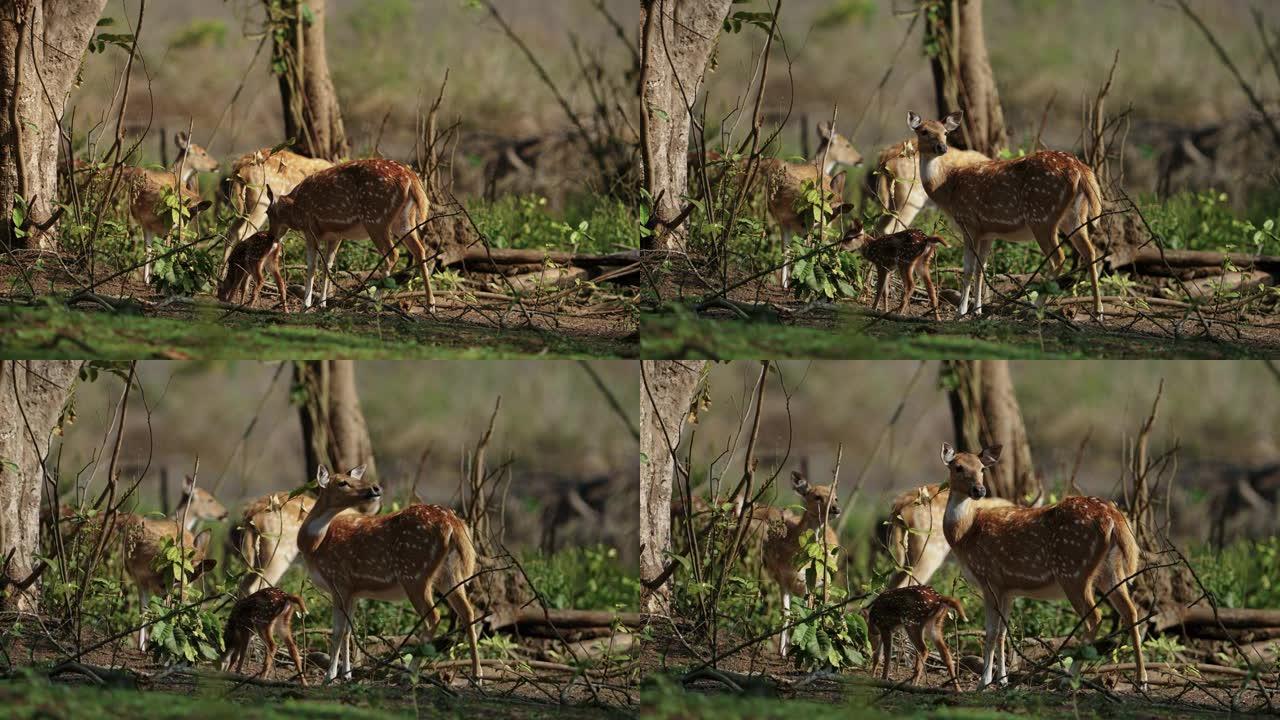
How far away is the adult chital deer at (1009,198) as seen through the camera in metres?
10.4

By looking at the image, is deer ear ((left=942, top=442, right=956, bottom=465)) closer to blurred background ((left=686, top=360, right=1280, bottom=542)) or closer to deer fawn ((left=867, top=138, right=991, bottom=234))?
deer fawn ((left=867, top=138, right=991, bottom=234))

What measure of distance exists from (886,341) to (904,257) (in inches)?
23.9

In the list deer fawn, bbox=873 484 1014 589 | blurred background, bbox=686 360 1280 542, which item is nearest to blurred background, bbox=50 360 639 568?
blurred background, bbox=686 360 1280 542

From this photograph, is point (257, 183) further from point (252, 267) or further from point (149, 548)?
point (149, 548)

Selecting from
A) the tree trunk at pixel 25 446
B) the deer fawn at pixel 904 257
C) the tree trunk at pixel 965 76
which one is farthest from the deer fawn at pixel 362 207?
the tree trunk at pixel 965 76

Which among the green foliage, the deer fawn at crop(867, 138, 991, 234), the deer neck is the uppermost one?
the deer fawn at crop(867, 138, 991, 234)

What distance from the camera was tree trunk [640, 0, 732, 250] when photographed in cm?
1122

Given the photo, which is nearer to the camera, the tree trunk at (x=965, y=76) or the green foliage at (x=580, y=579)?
the tree trunk at (x=965, y=76)

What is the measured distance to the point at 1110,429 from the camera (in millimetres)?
22391

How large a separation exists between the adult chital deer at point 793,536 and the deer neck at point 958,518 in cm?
88

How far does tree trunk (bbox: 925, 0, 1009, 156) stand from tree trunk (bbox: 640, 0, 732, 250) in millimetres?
2464

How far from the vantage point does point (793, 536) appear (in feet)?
37.3

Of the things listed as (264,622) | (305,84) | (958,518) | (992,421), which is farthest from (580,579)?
(305,84)

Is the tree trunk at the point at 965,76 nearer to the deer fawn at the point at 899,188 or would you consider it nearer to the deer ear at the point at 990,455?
the deer fawn at the point at 899,188
